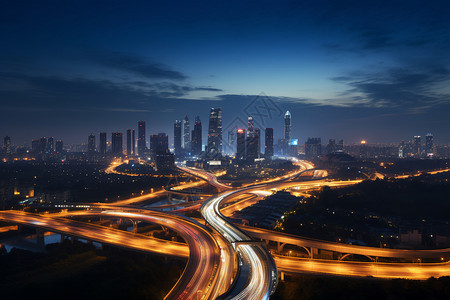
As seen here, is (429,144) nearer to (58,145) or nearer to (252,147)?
(252,147)

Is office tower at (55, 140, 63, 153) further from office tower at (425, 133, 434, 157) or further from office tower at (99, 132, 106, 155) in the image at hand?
office tower at (425, 133, 434, 157)

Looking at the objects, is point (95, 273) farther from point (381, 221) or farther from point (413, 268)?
point (381, 221)

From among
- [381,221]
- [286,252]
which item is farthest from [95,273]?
[381,221]

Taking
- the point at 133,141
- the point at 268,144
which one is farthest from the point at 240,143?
the point at 133,141

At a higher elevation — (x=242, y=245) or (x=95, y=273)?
(x=242, y=245)

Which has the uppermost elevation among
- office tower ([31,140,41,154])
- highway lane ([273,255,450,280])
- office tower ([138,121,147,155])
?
office tower ([138,121,147,155])

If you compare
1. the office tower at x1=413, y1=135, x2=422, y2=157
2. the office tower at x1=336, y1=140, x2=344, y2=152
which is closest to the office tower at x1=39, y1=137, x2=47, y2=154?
the office tower at x1=336, y1=140, x2=344, y2=152
